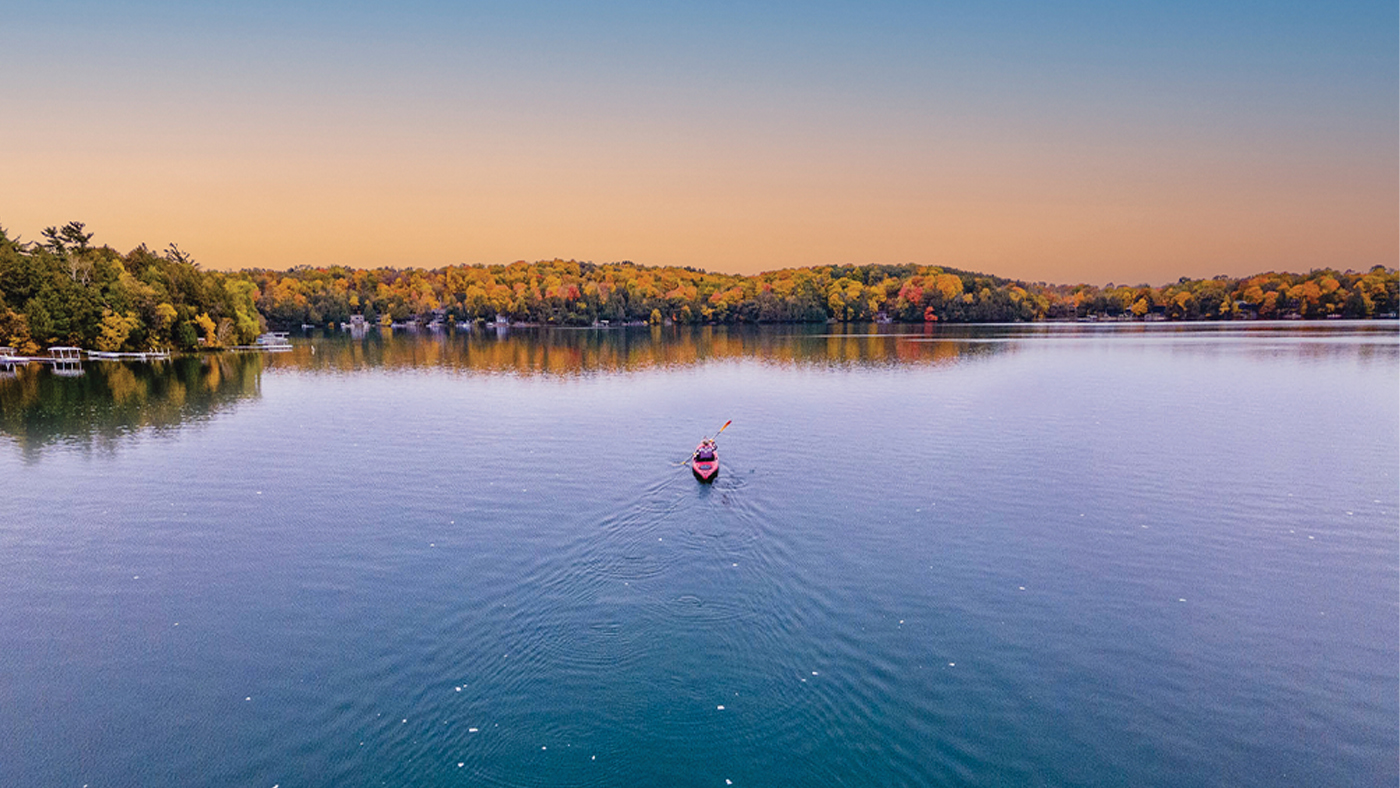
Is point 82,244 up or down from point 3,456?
up

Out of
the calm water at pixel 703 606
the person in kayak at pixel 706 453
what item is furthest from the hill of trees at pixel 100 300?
the person in kayak at pixel 706 453

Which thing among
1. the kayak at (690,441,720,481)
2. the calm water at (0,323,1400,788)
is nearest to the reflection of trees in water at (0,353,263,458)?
the calm water at (0,323,1400,788)

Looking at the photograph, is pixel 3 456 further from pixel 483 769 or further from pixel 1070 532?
pixel 1070 532

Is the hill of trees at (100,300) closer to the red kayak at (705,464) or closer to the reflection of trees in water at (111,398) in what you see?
the reflection of trees in water at (111,398)

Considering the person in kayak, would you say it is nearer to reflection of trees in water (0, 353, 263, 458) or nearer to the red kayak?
the red kayak

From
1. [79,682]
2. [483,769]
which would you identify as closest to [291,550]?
[79,682]
